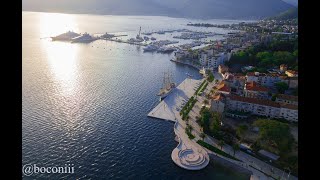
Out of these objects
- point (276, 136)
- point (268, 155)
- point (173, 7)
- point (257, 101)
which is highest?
point (173, 7)

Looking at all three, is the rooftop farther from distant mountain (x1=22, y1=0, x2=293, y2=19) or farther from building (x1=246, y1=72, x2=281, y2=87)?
distant mountain (x1=22, y1=0, x2=293, y2=19)

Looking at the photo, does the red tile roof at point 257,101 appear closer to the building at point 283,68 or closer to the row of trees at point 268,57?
the row of trees at point 268,57

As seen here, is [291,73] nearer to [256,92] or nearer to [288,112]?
[256,92]

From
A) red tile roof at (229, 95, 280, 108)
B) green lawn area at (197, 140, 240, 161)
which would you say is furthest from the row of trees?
green lawn area at (197, 140, 240, 161)

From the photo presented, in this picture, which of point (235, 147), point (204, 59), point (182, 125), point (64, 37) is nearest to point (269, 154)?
point (235, 147)

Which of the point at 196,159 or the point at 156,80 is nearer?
the point at 196,159
